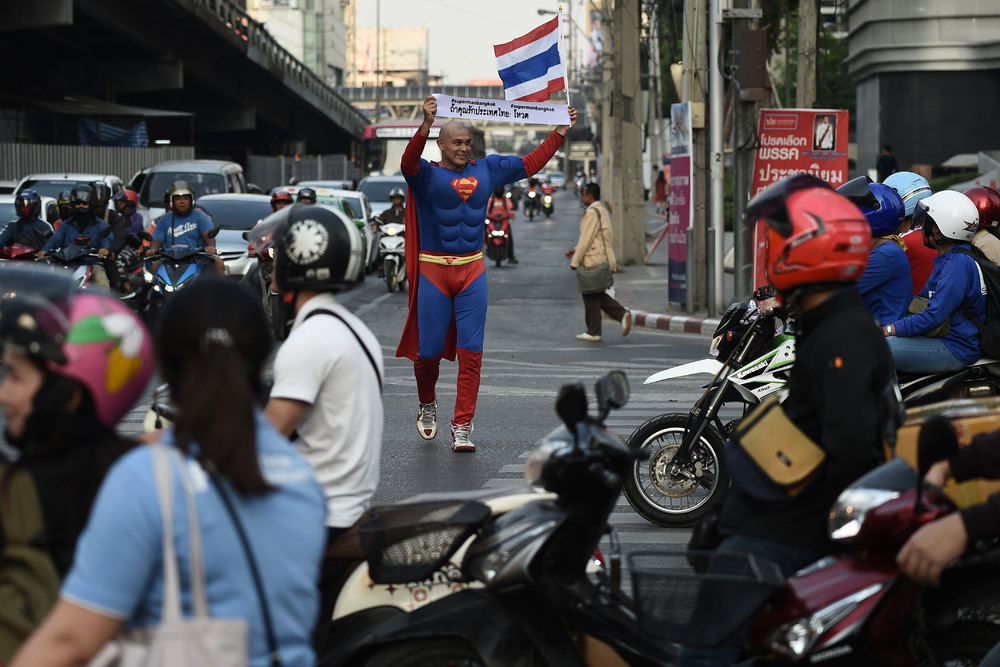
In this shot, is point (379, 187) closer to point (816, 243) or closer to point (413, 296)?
point (413, 296)

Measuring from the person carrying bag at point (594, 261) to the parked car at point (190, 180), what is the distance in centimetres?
894

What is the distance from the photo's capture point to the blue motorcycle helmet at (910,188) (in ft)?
30.3

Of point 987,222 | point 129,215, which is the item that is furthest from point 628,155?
point 987,222

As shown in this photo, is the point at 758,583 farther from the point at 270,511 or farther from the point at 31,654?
the point at 31,654

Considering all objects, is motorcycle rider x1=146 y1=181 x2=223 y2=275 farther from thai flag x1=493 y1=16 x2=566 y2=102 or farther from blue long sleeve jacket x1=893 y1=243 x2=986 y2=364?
blue long sleeve jacket x1=893 y1=243 x2=986 y2=364

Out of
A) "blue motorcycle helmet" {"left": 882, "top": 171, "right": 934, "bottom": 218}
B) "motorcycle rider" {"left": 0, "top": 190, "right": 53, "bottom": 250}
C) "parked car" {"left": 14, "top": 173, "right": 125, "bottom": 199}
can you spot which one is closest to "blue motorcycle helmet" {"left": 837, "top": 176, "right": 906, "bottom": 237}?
"blue motorcycle helmet" {"left": 882, "top": 171, "right": 934, "bottom": 218}

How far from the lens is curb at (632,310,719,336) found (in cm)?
1692

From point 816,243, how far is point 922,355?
3.36m

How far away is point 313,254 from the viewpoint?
3.79 m

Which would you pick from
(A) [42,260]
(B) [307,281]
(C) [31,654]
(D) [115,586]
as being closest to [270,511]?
(D) [115,586]

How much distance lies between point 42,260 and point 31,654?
13832mm

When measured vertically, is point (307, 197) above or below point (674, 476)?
above

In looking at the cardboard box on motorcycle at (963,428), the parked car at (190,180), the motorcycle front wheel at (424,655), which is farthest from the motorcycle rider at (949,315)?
the parked car at (190,180)

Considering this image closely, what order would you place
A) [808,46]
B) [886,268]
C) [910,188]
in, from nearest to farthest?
1. [886,268]
2. [910,188]
3. [808,46]
